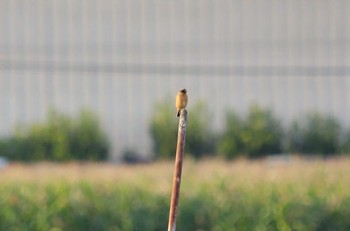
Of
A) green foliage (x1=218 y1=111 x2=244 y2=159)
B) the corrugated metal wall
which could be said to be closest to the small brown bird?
green foliage (x1=218 y1=111 x2=244 y2=159)

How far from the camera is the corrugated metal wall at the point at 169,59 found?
23297 millimetres

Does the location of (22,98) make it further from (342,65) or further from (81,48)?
(342,65)

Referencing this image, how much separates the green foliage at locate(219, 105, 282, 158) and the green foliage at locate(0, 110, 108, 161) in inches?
95.3

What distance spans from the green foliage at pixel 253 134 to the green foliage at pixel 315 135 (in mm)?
340

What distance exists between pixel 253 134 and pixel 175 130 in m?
1.51

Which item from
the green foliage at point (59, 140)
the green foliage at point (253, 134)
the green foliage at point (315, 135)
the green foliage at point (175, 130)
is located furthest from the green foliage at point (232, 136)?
the green foliage at point (59, 140)

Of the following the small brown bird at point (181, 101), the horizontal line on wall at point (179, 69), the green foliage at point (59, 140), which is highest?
the horizontal line on wall at point (179, 69)

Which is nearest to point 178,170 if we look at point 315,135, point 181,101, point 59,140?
point 181,101

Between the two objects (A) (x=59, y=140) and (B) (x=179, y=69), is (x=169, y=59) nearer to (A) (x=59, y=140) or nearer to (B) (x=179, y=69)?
(B) (x=179, y=69)

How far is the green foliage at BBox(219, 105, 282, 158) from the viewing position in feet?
72.4

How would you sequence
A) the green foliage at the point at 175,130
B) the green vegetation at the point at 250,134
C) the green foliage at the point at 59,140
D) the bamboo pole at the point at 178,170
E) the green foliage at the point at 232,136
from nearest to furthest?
the bamboo pole at the point at 178,170
the green foliage at the point at 59,140
the green foliage at the point at 232,136
the green vegetation at the point at 250,134
the green foliage at the point at 175,130

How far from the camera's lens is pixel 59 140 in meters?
21.7

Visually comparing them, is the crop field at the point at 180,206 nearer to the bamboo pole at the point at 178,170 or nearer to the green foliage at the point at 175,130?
the bamboo pole at the point at 178,170

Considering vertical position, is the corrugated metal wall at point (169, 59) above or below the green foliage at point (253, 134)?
above
